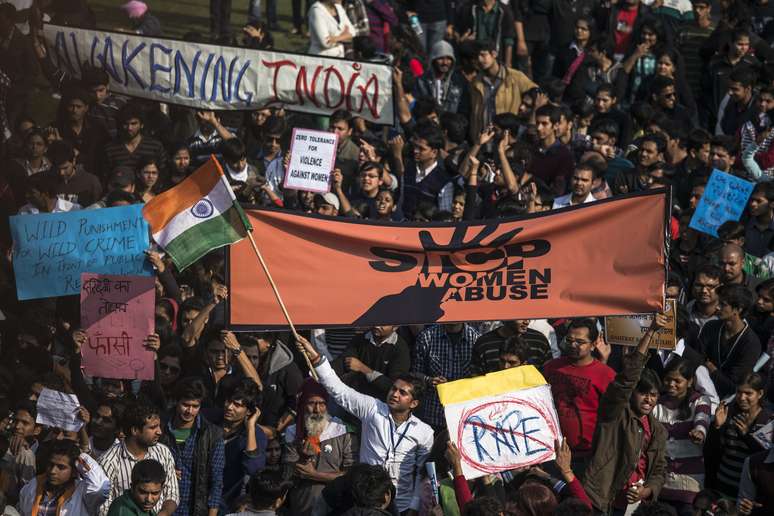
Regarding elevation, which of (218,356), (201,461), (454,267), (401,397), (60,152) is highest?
(454,267)

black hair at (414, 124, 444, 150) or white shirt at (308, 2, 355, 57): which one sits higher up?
white shirt at (308, 2, 355, 57)

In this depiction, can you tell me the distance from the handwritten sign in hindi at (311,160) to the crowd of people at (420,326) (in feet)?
0.57

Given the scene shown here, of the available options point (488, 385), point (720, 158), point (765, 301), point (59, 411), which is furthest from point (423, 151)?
point (488, 385)

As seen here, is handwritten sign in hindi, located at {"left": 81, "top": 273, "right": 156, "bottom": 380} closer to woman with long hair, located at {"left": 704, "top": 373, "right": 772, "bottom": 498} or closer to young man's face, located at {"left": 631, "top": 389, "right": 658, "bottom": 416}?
young man's face, located at {"left": 631, "top": 389, "right": 658, "bottom": 416}

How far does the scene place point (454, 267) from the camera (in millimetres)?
9797

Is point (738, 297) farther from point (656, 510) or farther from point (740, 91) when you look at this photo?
point (740, 91)

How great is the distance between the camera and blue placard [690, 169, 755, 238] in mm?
12781

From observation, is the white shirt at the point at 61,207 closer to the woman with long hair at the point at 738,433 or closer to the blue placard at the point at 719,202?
the blue placard at the point at 719,202

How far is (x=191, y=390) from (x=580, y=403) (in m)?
2.44

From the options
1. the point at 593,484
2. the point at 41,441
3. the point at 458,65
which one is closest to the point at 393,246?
the point at 593,484

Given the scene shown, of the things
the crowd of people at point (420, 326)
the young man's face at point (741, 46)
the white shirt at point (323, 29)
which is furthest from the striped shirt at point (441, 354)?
the young man's face at point (741, 46)

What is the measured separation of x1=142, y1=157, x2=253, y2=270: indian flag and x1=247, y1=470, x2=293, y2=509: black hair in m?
1.69

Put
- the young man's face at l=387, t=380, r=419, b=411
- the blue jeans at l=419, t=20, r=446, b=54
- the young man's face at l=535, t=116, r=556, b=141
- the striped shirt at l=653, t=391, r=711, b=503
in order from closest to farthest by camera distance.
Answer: the young man's face at l=387, t=380, r=419, b=411 → the striped shirt at l=653, t=391, r=711, b=503 → the young man's face at l=535, t=116, r=556, b=141 → the blue jeans at l=419, t=20, r=446, b=54

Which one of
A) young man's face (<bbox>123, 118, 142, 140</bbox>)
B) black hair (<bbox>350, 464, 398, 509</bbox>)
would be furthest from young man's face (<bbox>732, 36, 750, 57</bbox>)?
black hair (<bbox>350, 464, 398, 509</bbox>)
